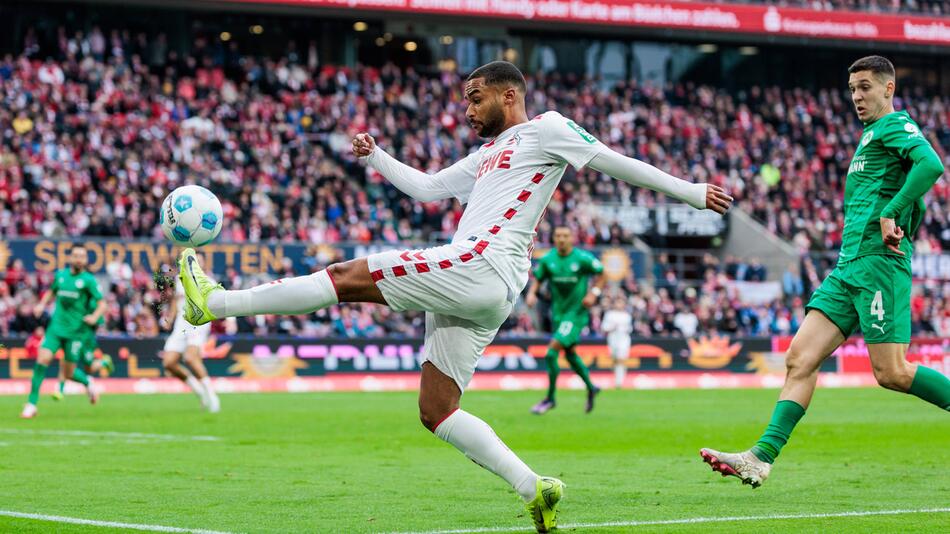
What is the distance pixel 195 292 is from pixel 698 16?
3920 cm

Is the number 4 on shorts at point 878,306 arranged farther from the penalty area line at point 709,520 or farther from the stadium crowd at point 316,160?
the stadium crowd at point 316,160

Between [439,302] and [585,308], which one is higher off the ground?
[439,302]

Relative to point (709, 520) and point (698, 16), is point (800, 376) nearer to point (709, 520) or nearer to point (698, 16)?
point (709, 520)

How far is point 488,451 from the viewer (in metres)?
7.32

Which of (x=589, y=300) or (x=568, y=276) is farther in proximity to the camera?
(x=568, y=276)

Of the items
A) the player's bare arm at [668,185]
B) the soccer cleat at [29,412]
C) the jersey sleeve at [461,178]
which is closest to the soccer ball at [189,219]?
the jersey sleeve at [461,178]

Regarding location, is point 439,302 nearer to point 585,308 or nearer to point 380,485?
point 380,485

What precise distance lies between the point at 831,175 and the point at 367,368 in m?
22.4

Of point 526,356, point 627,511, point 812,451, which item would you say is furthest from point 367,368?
point 627,511

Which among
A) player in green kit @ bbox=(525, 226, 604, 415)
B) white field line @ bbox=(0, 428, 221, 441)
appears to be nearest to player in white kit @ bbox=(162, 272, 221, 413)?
white field line @ bbox=(0, 428, 221, 441)

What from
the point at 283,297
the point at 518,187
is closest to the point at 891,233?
the point at 518,187

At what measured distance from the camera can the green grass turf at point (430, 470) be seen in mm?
8133

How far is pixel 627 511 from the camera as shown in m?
8.34

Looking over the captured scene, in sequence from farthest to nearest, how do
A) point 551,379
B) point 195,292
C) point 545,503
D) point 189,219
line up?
1. point 551,379
2. point 189,219
3. point 545,503
4. point 195,292
